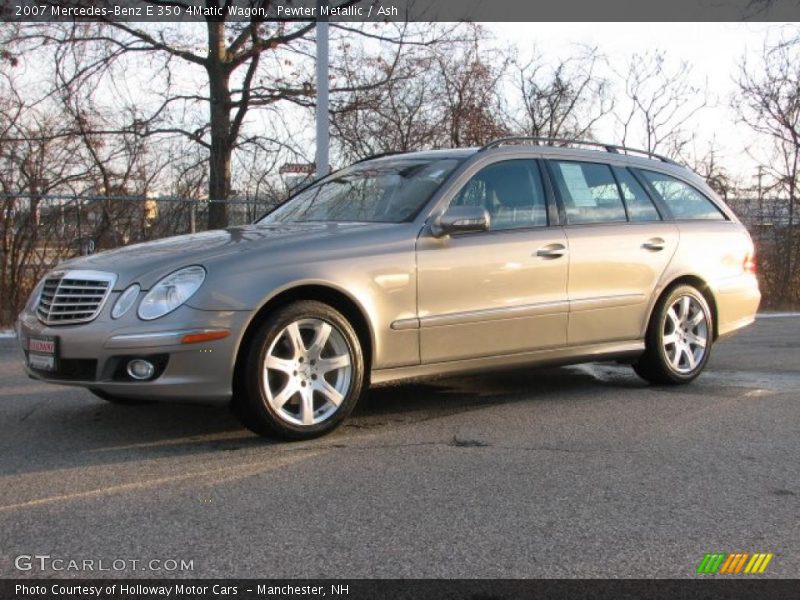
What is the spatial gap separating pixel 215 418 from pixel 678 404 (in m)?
3.03

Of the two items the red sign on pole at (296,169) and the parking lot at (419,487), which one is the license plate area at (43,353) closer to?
the parking lot at (419,487)

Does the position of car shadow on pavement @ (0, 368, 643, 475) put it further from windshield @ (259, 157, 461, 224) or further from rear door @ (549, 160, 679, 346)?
windshield @ (259, 157, 461, 224)

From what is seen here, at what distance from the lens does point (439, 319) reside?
4.98 meters

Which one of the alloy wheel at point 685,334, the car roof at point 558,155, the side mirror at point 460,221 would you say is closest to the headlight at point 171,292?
the side mirror at point 460,221

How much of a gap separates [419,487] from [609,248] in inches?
109

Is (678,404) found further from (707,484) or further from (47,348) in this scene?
(47,348)

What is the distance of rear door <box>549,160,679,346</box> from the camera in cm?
568

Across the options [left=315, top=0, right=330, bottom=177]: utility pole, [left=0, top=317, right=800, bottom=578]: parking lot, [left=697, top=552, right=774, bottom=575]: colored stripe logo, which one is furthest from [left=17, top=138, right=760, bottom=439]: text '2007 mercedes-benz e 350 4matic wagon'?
[left=315, top=0, right=330, bottom=177]: utility pole

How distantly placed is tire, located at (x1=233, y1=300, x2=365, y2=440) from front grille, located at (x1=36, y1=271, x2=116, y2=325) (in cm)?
79

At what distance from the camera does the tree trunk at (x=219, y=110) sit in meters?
15.2

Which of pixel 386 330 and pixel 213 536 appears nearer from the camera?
pixel 213 536

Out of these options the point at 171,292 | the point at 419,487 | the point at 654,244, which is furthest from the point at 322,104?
the point at 419,487

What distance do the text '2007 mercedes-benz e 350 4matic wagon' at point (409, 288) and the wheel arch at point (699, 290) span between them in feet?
0.05
